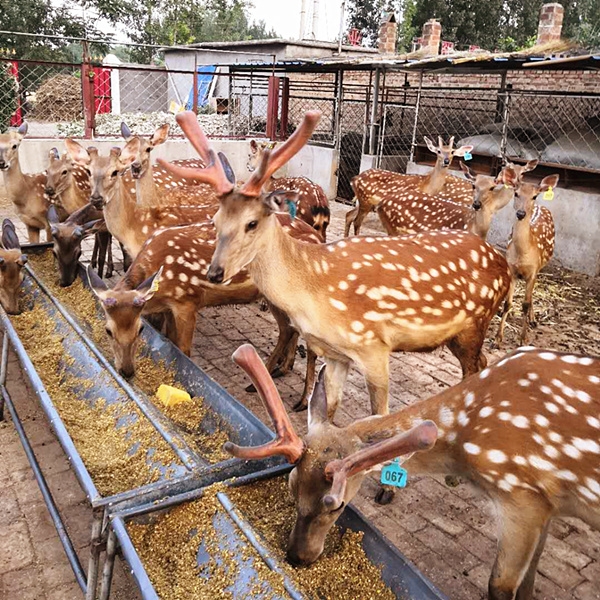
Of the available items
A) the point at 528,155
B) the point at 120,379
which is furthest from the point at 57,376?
the point at 528,155

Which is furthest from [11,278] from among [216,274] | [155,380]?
[216,274]

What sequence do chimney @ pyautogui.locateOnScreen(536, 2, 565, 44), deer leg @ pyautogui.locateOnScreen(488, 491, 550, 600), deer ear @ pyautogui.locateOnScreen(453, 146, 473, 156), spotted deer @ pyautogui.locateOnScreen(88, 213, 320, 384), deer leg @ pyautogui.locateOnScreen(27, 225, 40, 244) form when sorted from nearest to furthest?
deer leg @ pyautogui.locateOnScreen(488, 491, 550, 600) → spotted deer @ pyautogui.locateOnScreen(88, 213, 320, 384) → deer leg @ pyautogui.locateOnScreen(27, 225, 40, 244) → deer ear @ pyautogui.locateOnScreen(453, 146, 473, 156) → chimney @ pyautogui.locateOnScreen(536, 2, 565, 44)

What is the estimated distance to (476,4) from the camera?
93.4ft

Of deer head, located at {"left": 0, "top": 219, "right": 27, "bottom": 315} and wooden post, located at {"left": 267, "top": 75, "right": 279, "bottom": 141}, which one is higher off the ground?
wooden post, located at {"left": 267, "top": 75, "right": 279, "bottom": 141}

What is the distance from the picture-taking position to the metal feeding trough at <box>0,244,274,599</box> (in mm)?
2539

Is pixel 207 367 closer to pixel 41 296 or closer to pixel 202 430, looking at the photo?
pixel 41 296

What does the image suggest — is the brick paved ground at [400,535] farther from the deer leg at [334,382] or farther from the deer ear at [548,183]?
the deer ear at [548,183]

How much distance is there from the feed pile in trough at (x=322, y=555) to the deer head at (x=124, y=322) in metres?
1.47

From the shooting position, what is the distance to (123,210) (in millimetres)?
5723

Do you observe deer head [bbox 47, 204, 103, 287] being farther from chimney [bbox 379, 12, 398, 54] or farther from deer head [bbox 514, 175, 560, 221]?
chimney [bbox 379, 12, 398, 54]

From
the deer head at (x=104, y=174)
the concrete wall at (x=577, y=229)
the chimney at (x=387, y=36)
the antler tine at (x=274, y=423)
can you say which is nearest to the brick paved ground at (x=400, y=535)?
the antler tine at (x=274, y=423)

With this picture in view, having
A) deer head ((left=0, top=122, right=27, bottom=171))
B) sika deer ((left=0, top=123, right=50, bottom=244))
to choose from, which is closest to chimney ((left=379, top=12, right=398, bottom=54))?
deer head ((left=0, top=122, right=27, bottom=171))

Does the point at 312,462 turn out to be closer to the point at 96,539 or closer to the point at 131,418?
the point at 96,539

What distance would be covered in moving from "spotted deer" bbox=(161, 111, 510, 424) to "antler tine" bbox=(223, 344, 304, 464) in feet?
3.22
